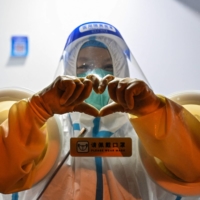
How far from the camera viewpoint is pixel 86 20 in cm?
109

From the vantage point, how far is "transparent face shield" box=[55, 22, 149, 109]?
82cm

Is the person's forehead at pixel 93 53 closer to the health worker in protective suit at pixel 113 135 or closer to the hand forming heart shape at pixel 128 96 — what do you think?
the health worker in protective suit at pixel 113 135

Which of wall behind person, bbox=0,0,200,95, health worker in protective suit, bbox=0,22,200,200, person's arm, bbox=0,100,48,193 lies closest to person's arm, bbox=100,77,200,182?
health worker in protective suit, bbox=0,22,200,200

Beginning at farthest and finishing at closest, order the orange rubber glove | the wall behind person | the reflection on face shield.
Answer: the wall behind person → the reflection on face shield → the orange rubber glove

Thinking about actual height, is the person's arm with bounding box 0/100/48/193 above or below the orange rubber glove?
below

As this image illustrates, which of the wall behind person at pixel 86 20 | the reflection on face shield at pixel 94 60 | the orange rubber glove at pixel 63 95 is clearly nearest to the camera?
the orange rubber glove at pixel 63 95

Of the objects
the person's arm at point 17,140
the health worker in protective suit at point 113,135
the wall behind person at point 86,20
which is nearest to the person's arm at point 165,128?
the health worker in protective suit at point 113,135

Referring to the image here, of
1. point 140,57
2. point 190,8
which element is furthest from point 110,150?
point 190,8

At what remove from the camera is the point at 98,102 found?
0.75 m

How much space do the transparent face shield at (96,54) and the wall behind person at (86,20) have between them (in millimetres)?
238

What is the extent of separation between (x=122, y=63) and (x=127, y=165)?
9.7 inches

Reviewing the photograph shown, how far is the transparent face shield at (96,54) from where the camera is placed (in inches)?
32.4

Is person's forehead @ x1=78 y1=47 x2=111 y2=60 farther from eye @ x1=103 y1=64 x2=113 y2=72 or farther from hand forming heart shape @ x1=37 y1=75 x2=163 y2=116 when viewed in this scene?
hand forming heart shape @ x1=37 y1=75 x2=163 y2=116

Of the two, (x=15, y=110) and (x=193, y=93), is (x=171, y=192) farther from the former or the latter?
(x=15, y=110)
